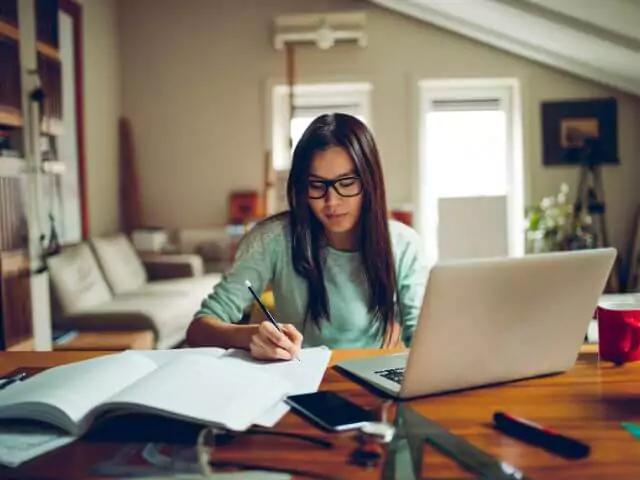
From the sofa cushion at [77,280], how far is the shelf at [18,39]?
3.75 feet

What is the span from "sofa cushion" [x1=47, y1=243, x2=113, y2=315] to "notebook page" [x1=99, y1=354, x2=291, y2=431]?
115 inches

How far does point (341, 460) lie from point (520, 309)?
1.21 feet

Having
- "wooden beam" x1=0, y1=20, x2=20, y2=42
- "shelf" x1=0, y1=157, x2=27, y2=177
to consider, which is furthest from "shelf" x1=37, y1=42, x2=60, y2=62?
"shelf" x1=0, y1=157, x2=27, y2=177

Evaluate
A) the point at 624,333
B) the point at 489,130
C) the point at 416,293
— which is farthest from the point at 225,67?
the point at 624,333

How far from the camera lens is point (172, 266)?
484cm

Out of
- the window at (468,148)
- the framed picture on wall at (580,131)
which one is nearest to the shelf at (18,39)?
the window at (468,148)

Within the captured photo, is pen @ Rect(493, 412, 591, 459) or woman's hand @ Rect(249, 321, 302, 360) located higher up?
woman's hand @ Rect(249, 321, 302, 360)

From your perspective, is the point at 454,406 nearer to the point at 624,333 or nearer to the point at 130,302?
the point at 624,333

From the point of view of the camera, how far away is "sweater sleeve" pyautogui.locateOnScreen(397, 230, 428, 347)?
1616 millimetres

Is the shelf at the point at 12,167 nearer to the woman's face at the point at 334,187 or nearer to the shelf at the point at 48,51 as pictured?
the shelf at the point at 48,51

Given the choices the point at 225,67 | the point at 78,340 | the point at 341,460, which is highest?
the point at 225,67

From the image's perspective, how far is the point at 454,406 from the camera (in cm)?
93

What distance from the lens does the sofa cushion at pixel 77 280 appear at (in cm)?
365

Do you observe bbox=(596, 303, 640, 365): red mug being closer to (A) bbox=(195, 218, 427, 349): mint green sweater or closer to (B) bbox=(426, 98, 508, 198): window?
(A) bbox=(195, 218, 427, 349): mint green sweater
